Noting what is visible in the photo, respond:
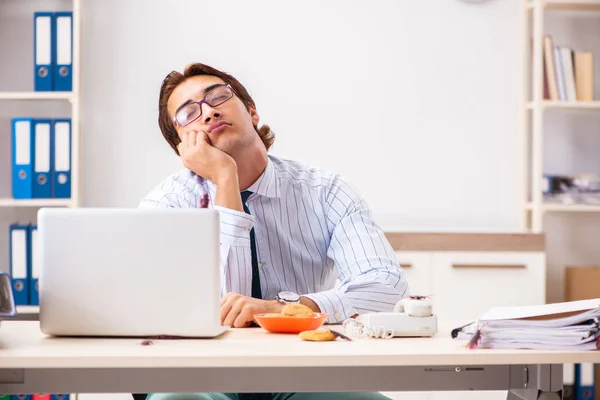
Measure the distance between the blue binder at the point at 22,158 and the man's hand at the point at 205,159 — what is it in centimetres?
157

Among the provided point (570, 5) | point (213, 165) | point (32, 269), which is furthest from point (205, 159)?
point (570, 5)

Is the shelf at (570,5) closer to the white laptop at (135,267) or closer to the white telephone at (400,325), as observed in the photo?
the white telephone at (400,325)

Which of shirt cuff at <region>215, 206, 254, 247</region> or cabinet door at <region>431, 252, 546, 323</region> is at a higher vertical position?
shirt cuff at <region>215, 206, 254, 247</region>

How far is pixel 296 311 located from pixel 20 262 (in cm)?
223

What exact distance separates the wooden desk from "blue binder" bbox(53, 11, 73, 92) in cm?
239

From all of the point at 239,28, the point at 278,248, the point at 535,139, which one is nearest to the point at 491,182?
the point at 535,139

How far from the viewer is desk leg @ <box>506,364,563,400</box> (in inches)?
53.4

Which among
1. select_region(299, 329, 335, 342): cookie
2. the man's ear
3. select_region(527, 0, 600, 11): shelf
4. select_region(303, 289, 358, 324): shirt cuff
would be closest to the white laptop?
select_region(299, 329, 335, 342): cookie

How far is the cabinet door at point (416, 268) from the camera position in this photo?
11.4 ft

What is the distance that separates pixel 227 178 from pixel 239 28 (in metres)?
2.08

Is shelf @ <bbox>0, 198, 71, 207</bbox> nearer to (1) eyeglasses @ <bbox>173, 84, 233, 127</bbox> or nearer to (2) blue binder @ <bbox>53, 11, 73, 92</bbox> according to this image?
(2) blue binder @ <bbox>53, 11, 73, 92</bbox>

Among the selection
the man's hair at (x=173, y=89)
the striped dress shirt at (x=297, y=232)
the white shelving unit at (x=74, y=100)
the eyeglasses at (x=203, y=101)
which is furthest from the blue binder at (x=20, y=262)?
the eyeglasses at (x=203, y=101)

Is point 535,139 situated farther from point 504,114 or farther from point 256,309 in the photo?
point 256,309

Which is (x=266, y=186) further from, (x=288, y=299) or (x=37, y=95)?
(x=37, y=95)
